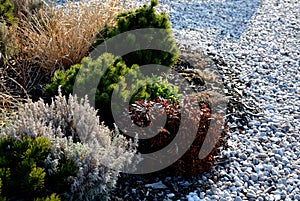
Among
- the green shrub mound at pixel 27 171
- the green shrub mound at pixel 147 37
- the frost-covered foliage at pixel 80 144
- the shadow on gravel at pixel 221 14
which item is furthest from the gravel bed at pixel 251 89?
the green shrub mound at pixel 147 37

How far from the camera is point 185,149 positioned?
3.15 metres

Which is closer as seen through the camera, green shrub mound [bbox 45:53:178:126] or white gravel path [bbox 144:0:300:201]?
white gravel path [bbox 144:0:300:201]

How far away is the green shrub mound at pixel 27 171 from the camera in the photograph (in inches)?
94.8

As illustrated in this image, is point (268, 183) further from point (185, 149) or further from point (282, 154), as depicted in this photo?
point (185, 149)

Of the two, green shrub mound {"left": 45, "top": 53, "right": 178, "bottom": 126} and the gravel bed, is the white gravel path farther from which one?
green shrub mound {"left": 45, "top": 53, "right": 178, "bottom": 126}

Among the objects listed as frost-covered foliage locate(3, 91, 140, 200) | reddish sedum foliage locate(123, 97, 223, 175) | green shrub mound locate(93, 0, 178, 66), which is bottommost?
frost-covered foliage locate(3, 91, 140, 200)

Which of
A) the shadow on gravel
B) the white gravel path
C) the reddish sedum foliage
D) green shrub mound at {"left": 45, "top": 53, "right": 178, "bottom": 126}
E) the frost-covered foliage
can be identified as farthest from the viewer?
the shadow on gravel

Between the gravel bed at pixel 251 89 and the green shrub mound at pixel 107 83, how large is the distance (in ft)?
2.07

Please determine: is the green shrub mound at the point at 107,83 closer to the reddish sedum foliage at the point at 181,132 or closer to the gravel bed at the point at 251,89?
the reddish sedum foliage at the point at 181,132

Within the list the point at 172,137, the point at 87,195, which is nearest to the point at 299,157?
the point at 172,137

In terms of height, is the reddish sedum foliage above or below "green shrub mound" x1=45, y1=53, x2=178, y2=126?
below

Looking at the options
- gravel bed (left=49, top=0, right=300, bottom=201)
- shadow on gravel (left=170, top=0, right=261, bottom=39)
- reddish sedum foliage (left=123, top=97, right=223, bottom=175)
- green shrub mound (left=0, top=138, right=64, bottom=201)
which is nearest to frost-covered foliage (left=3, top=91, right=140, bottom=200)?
green shrub mound (left=0, top=138, right=64, bottom=201)

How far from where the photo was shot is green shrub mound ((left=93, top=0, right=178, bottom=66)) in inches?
156

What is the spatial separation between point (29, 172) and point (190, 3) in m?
4.83
